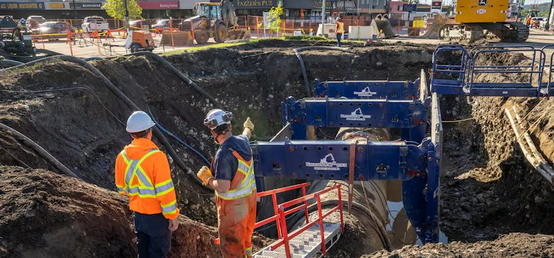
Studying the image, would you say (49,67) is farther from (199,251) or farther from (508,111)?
(508,111)

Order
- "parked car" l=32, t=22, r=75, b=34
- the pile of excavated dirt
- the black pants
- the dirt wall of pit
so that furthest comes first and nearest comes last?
"parked car" l=32, t=22, r=75, b=34 < the dirt wall of pit < the pile of excavated dirt < the black pants

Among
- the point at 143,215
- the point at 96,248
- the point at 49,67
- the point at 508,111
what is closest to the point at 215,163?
the point at 143,215

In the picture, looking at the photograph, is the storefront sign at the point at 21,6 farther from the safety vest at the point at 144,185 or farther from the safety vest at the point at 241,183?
the safety vest at the point at 241,183

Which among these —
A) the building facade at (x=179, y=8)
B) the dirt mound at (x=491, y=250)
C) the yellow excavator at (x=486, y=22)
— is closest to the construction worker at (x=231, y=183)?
the dirt mound at (x=491, y=250)

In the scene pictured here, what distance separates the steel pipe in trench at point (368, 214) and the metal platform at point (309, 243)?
0.41 metres

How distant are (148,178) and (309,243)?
2662 mm

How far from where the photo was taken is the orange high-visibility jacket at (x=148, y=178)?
369cm

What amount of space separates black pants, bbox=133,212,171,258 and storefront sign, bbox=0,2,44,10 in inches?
2407

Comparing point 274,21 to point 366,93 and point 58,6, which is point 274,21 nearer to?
point 366,93

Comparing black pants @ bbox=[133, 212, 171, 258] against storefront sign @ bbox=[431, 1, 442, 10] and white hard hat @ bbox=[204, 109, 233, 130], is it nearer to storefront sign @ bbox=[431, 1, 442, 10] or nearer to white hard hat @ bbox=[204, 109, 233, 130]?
white hard hat @ bbox=[204, 109, 233, 130]

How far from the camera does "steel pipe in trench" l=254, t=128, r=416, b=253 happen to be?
632 cm

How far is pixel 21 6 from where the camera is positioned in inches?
2100

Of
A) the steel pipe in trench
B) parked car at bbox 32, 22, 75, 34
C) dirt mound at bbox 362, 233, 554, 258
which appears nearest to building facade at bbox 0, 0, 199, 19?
parked car at bbox 32, 22, 75, 34

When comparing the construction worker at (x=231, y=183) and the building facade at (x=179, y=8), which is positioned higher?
the building facade at (x=179, y=8)
